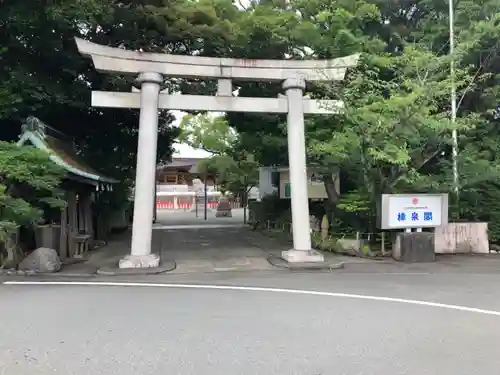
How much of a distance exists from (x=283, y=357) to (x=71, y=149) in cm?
1430

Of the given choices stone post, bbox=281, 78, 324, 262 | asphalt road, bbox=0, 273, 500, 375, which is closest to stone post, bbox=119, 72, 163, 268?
asphalt road, bbox=0, 273, 500, 375

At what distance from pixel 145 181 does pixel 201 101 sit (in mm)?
2641

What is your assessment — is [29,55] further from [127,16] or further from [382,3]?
[382,3]

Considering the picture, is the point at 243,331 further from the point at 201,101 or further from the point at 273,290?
the point at 201,101

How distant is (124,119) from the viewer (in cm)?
1927

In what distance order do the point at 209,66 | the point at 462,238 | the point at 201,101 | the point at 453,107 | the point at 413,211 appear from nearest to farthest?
the point at 209,66
the point at 201,101
the point at 413,211
the point at 462,238
the point at 453,107

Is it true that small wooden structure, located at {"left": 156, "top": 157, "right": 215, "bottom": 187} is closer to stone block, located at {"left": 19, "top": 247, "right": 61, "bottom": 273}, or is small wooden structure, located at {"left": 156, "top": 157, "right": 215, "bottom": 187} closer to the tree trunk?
the tree trunk

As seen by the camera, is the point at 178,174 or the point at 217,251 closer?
the point at 217,251

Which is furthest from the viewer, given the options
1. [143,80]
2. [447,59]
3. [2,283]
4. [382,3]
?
[382,3]

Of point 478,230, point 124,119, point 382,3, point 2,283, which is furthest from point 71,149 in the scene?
point 478,230

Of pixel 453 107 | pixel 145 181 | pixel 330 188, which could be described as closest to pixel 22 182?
pixel 145 181

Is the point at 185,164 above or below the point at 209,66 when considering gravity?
above

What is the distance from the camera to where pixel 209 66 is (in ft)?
43.3

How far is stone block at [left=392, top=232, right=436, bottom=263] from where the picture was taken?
1369 centimetres
